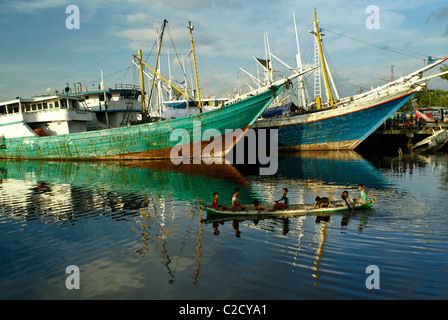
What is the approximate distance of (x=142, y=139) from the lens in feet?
122

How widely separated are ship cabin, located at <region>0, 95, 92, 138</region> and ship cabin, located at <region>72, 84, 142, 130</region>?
2315mm

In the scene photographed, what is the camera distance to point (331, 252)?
34.0 feet

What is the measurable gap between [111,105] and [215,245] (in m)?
38.3

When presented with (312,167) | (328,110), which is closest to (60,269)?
(312,167)

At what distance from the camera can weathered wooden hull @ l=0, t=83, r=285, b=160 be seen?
33656 millimetres
